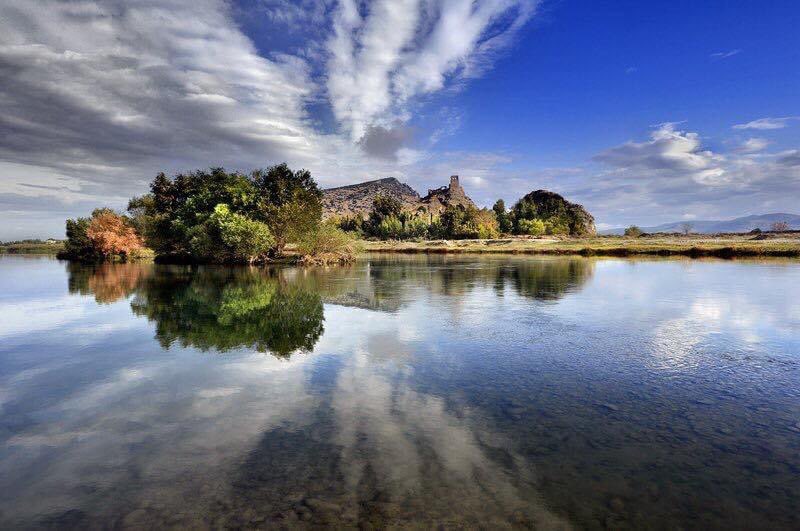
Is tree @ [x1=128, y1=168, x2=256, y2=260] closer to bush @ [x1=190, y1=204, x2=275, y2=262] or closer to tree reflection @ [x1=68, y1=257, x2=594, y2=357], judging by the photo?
bush @ [x1=190, y1=204, x2=275, y2=262]

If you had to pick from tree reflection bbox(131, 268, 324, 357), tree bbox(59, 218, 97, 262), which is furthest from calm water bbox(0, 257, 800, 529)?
tree bbox(59, 218, 97, 262)

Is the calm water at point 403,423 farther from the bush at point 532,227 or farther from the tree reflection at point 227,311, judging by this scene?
the bush at point 532,227

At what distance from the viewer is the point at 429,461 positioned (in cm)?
855

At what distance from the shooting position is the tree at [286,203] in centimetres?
7231

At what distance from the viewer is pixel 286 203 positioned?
72062 mm

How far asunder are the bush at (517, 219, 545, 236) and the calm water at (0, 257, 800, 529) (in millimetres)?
165255

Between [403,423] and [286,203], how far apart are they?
217ft

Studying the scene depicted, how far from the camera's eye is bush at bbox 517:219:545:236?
18288cm

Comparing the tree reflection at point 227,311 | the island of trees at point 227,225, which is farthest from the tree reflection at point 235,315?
the island of trees at point 227,225

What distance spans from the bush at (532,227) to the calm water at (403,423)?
16525cm

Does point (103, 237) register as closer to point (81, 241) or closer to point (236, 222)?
point (81, 241)

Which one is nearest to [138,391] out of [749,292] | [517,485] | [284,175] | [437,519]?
[437,519]

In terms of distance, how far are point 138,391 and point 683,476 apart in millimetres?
13919

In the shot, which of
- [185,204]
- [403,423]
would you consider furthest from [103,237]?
[403,423]
